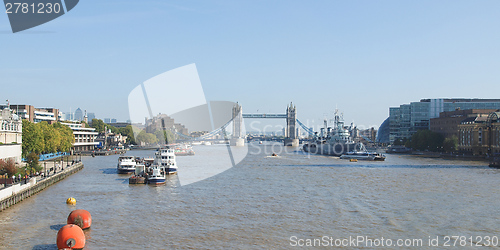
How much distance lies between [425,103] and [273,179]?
96030 millimetres

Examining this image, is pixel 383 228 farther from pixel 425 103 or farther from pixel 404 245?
pixel 425 103

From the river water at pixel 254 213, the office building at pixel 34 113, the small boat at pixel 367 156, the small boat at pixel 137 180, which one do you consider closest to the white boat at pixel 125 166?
the river water at pixel 254 213

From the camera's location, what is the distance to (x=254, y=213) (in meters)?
26.3

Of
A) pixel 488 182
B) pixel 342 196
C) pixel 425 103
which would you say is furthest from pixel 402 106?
pixel 342 196

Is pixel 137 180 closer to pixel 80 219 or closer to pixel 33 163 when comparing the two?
pixel 33 163

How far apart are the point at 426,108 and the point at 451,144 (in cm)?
3942

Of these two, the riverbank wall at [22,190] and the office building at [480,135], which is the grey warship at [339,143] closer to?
the office building at [480,135]

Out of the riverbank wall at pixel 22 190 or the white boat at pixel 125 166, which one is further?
the white boat at pixel 125 166

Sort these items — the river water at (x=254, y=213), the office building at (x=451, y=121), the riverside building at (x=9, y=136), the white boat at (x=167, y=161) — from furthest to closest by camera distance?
the office building at (x=451, y=121), the white boat at (x=167, y=161), the riverside building at (x=9, y=136), the river water at (x=254, y=213)

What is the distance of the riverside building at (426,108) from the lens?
124m

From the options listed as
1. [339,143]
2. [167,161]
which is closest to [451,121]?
[339,143]

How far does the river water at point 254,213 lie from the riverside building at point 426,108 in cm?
9081

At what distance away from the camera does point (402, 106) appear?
5335 inches

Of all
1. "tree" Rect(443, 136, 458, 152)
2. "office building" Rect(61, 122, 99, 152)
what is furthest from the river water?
"office building" Rect(61, 122, 99, 152)
